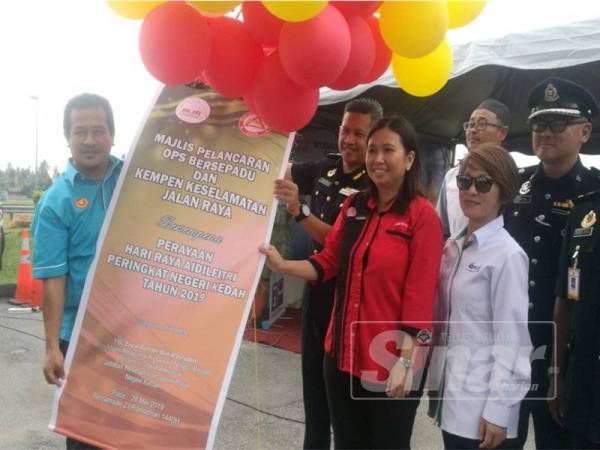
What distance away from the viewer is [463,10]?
197cm

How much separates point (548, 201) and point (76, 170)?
6.39 ft

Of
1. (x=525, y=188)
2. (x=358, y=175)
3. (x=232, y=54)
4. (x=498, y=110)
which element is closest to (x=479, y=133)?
(x=498, y=110)

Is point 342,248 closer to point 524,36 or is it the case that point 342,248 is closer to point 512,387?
point 512,387

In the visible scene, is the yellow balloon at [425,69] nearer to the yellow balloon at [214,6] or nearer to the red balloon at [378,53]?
the red balloon at [378,53]

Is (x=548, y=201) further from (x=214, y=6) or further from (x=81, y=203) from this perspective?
(x=81, y=203)

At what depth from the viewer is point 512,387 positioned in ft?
5.80

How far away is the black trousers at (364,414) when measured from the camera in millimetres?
1953

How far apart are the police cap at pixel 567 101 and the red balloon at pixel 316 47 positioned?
35.2 inches

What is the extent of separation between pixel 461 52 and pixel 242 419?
312 cm

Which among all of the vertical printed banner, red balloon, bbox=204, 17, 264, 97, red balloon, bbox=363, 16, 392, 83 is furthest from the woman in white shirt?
A: red balloon, bbox=204, 17, 264, 97

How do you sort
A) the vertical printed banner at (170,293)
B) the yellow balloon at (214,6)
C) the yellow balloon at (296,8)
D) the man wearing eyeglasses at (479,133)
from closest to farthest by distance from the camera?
the yellow balloon at (296,8), the yellow balloon at (214,6), the vertical printed banner at (170,293), the man wearing eyeglasses at (479,133)

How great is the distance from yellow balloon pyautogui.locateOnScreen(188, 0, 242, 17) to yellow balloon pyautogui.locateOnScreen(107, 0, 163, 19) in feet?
0.90

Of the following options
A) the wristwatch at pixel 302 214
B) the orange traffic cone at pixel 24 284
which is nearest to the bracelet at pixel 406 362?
the wristwatch at pixel 302 214

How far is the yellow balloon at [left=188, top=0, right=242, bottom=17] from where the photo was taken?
1.69 m
